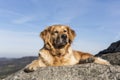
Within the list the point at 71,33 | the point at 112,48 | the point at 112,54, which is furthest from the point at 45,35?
the point at 112,48

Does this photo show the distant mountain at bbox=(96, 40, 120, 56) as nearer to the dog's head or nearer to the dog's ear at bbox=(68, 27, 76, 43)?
the dog's ear at bbox=(68, 27, 76, 43)

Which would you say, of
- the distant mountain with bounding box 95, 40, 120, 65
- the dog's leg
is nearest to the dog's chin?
the dog's leg

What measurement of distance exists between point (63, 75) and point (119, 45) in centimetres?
1229

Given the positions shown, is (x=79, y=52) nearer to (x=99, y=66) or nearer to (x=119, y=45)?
(x=99, y=66)

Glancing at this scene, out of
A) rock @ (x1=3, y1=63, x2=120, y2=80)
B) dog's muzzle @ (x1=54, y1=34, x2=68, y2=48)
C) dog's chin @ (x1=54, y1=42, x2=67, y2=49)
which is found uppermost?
dog's muzzle @ (x1=54, y1=34, x2=68, y2=48)

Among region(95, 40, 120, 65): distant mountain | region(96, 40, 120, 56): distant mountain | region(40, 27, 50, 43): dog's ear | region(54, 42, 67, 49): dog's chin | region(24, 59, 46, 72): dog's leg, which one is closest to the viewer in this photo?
region(24, 59, 46, 72): dog's leg

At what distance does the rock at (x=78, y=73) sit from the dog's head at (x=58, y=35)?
2.89 m

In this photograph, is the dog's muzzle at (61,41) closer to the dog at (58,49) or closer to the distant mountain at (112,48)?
the dog at (58,49)

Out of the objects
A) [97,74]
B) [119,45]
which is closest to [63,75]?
[97,74]

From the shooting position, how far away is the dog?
59.4 ft

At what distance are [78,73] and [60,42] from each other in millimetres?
3878

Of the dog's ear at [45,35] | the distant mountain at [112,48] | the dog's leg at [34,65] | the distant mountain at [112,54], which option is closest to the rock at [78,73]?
the dog's leg at [34,65]

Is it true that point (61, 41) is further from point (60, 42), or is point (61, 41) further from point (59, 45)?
point (59, 45)

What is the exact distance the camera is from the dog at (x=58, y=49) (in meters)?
18.1
